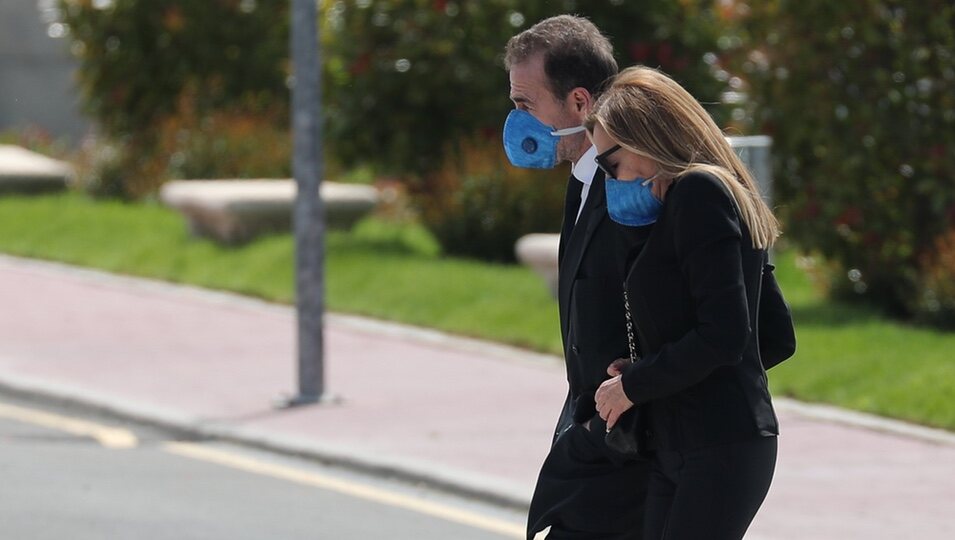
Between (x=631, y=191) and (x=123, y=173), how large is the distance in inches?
601

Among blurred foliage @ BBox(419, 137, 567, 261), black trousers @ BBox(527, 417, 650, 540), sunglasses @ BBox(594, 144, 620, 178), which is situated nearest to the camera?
sunglasses @ BBox(594, 144, 620, 178)

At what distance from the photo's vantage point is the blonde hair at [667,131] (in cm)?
365

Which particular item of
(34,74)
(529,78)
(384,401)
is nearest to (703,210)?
(529,78)

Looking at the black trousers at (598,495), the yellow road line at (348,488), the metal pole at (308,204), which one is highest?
the black trousers at (598,495)

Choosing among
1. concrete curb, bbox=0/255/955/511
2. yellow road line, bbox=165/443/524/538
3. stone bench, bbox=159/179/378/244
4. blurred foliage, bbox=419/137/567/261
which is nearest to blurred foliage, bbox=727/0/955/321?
concrete curb, bbox=0/255/955/511

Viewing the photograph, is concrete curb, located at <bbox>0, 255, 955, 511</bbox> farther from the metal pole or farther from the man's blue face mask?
the man's blue face mask

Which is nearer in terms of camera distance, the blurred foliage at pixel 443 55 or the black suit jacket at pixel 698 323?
the black suit jacket at pixel 698 323

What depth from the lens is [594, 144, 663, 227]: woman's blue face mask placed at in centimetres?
367

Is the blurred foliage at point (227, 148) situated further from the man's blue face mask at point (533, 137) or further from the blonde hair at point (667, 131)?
the blonde hair at point (667, 131)

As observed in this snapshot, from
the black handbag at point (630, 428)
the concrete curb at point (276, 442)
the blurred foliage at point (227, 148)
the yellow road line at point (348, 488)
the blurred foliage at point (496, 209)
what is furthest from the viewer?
the blurred foliage at point (227, 148)

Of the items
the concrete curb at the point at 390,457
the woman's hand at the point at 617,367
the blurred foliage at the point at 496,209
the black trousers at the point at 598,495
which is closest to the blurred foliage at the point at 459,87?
the blurred foliage at the point at 496,209

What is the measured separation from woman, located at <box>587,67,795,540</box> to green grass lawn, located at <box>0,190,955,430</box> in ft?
17.0

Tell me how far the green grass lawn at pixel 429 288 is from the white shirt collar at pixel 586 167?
504 cm

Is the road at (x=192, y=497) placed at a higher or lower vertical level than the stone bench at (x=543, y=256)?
higher
